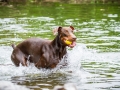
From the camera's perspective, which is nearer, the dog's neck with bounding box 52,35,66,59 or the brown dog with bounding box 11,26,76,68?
the brown dog with bounding box 11,26,76,68

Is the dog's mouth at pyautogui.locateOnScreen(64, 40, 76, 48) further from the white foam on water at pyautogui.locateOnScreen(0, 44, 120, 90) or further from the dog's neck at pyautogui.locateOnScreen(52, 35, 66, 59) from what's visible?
the white foam on water at pyautogui.locateOnScreen(0, 44, 120, 90)

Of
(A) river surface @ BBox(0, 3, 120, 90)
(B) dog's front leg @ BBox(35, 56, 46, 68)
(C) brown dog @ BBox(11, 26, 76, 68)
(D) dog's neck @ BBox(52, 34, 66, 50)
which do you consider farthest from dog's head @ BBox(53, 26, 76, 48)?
(B) dog's front leg @ BBox(35, 56, 46, 68)

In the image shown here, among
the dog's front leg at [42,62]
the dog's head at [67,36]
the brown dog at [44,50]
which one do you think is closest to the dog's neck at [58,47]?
the brown dog at [44,50]

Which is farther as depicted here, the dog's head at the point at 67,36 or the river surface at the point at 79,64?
the dog's head at the point at 67,36

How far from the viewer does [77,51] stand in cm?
1355

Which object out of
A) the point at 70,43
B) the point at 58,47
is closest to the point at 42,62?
the point at 58,47

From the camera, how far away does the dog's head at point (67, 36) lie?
1053 centimetres

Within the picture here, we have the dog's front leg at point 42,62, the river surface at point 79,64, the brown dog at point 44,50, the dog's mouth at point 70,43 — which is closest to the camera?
the river surface at point 79,64

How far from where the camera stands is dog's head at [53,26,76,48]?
10.5m

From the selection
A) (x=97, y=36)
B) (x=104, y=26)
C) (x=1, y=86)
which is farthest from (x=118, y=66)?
(x=104, y=26)

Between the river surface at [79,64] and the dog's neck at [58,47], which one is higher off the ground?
the dog's neck at [58,47]

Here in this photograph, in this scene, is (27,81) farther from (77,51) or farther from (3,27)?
(3,27)

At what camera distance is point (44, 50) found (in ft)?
36.7

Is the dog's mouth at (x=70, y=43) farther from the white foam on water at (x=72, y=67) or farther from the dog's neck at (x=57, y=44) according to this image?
the white foam on water at (x=72, y=67)
